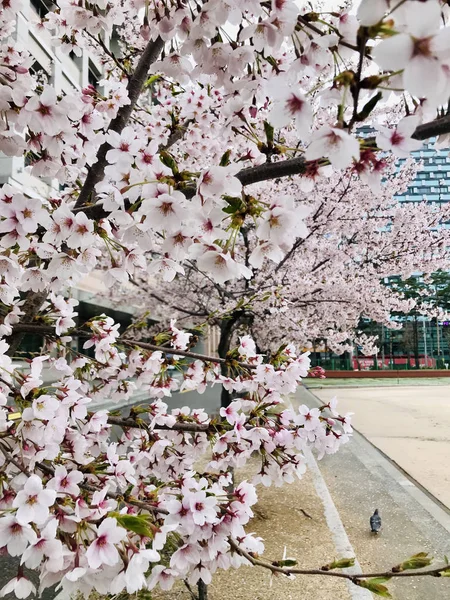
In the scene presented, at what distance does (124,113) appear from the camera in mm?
2566

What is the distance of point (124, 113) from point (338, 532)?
4.11 m

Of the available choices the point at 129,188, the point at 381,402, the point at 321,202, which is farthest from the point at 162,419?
the point at 381,402

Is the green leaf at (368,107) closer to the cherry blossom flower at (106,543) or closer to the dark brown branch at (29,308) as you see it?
the cherry blossom flower at (106,543)

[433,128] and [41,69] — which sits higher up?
[41,69]

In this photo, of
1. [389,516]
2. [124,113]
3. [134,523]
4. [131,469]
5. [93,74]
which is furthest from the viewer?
[93,74]

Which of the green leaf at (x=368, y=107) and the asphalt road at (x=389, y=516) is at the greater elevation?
the green leaf at (x=368, y=107)

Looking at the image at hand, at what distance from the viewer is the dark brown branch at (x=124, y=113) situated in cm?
233

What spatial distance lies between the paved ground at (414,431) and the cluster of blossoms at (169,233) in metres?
4.52

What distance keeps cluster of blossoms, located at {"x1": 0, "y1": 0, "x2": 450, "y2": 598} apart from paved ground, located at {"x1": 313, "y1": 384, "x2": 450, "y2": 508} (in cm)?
452

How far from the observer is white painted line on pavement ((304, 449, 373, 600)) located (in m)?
3.45

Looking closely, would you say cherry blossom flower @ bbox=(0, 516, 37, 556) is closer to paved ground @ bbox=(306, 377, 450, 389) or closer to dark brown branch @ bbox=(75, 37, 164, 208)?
dark brown branch @ bbox=(75, 37, 164, 208)

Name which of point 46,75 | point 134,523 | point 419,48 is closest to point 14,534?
point 134,523

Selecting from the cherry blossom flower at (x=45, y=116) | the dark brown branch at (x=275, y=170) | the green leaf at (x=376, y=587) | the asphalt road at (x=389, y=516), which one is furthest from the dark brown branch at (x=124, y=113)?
the asphalt road at (x=389, y=516)

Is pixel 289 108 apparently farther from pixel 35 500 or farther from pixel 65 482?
pixel 65 482
